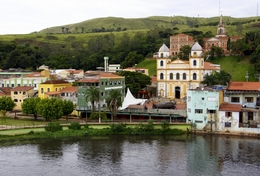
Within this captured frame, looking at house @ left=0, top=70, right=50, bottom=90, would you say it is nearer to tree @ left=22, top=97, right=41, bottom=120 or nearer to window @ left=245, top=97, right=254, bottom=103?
tree @ left=22, top=97, right=41, bottom=120

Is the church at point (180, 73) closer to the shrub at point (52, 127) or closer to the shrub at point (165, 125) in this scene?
the shrub at point (165, 125)

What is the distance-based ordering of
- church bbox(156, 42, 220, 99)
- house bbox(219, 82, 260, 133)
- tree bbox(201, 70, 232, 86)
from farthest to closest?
church bbox(156, 42, 220, 99)
tree bbox(201, 70, 232, 86)
house bbox(219, 82, 260, 133)

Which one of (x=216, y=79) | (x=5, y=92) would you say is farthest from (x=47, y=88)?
(x=216, y=79)

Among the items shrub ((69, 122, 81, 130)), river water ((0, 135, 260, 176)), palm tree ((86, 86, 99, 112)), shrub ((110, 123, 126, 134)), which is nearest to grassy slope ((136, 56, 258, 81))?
river water ((0, 135, 260, 176))

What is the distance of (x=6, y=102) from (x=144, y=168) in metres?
29.0

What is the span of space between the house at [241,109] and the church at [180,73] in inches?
644

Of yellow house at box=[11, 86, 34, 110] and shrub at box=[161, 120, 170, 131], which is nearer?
shrub at box=[161, 120, 170, 131]

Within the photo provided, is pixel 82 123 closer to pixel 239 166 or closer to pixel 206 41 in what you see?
pixel 239 166

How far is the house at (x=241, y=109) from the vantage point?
41.6m

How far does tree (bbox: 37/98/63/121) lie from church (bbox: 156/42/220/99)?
79.0 ft

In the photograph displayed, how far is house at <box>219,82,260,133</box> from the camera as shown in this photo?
41562 mm

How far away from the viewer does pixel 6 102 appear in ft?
170

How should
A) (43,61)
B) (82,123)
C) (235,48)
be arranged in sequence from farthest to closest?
(43,61) < (235,48) < (82,123)

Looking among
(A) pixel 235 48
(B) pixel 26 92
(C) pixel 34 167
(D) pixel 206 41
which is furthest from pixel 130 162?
(D) pixel 206 41
